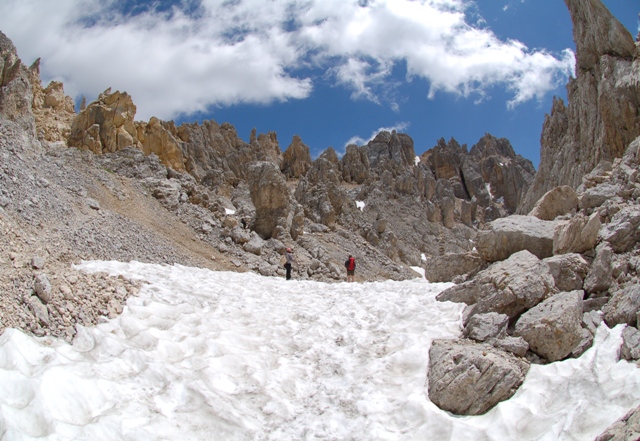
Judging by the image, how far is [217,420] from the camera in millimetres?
6484

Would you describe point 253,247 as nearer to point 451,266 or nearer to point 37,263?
point 451,266

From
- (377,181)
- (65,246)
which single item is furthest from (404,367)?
(377,181)

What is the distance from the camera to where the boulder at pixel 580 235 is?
33.0 feet

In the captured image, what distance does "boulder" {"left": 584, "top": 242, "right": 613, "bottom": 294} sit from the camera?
8742 mm

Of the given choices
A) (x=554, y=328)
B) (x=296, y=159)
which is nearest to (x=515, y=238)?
(x=554, y=328)

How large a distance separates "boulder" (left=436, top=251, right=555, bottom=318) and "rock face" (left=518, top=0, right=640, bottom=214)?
25756 mm

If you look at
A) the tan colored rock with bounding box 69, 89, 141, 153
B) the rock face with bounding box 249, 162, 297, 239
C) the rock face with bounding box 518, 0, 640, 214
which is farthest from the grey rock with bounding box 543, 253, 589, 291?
the tan colored rock with bounding box 69, 89, 141, 153

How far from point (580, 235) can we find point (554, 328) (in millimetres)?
3748

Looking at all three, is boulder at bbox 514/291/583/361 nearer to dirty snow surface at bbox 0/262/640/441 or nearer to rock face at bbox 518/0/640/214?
Answer: dirty snow surface at bbox 0/262/640/441

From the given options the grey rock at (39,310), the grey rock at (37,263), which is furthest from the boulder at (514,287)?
the grey rock at (37,263)

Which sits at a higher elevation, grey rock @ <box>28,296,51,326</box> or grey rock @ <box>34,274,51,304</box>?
grey rock @ <box>34,274,51,304</box>

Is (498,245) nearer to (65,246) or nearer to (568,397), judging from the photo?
(568,397)

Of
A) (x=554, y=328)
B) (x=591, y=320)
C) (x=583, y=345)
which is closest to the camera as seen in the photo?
(x=583, y=345)

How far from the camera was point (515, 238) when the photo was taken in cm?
1196
